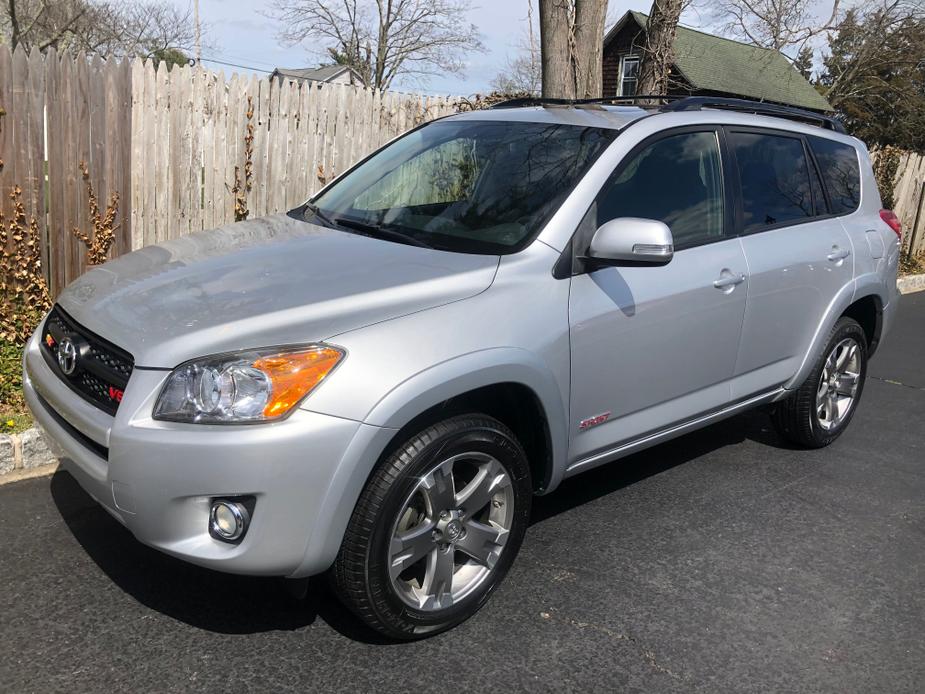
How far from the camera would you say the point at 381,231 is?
142 inches

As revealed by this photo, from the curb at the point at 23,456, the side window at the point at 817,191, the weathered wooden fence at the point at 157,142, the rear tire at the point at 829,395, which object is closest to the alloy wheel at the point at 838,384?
the rear tire at the point at 829,395

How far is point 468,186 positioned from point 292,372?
1510 millimetres

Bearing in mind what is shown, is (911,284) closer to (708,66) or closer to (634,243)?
(634,243)

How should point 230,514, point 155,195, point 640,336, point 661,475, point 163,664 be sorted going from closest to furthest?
point 230,514
point 163,664
point 640,336
point 661,475
point 155,195

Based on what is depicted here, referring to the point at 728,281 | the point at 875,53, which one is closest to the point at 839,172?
the point at 728,281

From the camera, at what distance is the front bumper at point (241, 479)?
2469mm

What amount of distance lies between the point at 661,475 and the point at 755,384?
713mm

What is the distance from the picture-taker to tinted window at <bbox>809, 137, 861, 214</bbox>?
190 inches

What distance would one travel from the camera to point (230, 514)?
253 cm

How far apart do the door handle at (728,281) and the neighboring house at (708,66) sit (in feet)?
96.1

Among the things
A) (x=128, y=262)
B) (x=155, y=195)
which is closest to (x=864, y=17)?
(x=155, y=195)

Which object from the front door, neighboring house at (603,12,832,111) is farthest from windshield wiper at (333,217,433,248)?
neighboring house at (603,12,832,111)

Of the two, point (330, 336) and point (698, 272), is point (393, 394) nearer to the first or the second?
point (330, 336)

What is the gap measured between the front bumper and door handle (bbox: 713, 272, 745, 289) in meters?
1.90
